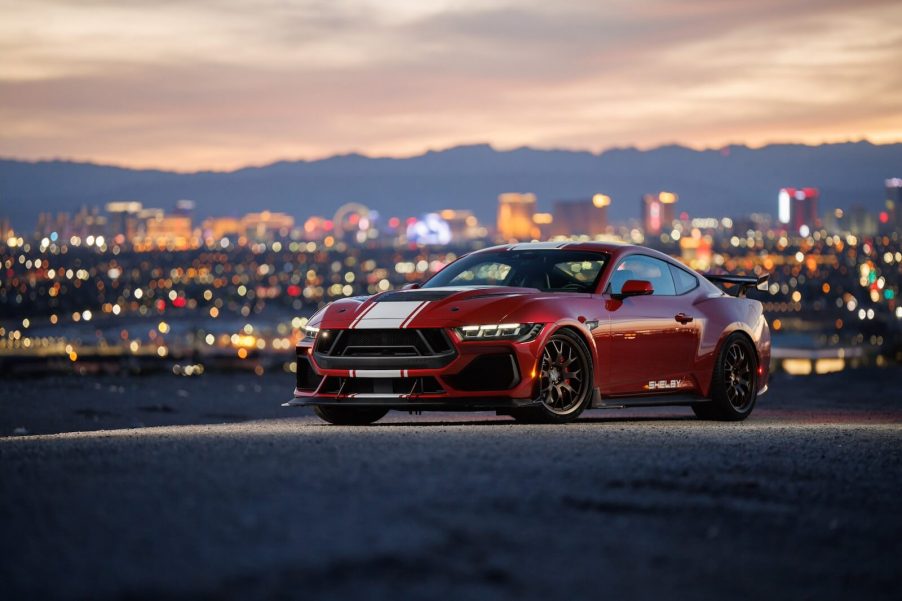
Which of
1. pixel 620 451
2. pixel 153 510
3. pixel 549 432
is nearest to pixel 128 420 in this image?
pixel 549 432

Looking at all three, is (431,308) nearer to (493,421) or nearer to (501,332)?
(501,332)

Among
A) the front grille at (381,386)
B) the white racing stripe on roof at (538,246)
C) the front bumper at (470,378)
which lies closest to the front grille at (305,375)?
the front grille at (381,386)

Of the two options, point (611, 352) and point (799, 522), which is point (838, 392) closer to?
point (611, 352)

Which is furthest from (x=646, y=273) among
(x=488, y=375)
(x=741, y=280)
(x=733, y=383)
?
(x=488, y=375)

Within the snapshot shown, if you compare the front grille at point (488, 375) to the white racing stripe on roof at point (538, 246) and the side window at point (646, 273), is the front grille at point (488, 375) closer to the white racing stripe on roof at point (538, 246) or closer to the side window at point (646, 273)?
the side window at point (646, 273)

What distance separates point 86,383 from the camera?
3300 cm

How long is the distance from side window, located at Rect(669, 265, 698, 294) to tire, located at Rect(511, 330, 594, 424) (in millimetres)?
1886

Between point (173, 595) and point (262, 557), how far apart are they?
52 cm

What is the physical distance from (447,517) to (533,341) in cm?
531

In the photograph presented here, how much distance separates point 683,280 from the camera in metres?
13.9

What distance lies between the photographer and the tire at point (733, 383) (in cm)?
1385

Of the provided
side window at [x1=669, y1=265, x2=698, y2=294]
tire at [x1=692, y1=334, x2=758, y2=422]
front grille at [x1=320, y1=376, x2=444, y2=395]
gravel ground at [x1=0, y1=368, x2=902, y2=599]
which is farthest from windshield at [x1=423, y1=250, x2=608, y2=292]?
gravel ground at [x1=0, y1=368, x2=902, y2=599]

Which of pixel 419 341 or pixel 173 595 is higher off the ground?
pixel 419 341

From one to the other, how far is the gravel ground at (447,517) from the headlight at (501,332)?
1864mm
